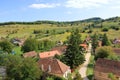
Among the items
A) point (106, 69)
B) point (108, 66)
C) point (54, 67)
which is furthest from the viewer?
point (54, 67)

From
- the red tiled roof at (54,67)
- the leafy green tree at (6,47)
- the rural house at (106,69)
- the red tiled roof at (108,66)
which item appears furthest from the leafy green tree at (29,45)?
the rural house at (106,69)

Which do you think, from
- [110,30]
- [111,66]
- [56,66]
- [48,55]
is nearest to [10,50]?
[48,55]

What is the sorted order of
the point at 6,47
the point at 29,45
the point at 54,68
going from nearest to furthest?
1. the point at 54,68
2. the point at 29,45
3. the point at 6,47

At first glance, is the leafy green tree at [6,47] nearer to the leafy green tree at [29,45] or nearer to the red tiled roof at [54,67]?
the leafy green tree at [29,45]

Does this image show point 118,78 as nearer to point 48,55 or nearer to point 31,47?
point 48,55

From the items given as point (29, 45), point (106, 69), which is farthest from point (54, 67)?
point (29, 45)

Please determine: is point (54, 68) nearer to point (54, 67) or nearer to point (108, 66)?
point (54, 67)

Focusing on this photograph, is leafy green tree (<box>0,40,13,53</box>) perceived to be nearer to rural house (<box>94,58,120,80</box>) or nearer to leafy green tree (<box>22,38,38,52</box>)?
leafy green tree (<box>22,38,38,52</box>)
